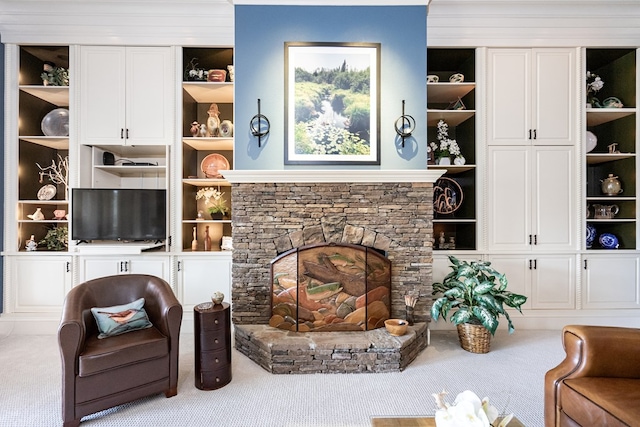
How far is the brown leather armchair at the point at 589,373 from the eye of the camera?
1452 millimetres

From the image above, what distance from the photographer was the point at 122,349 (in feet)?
6.46

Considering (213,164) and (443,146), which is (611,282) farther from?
(213,164)

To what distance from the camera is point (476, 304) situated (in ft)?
9.37

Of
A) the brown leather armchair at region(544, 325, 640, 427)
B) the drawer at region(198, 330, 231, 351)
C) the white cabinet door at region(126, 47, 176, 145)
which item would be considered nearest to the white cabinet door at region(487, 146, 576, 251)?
the brown leather armchair at region(544, 325, 640, 427)

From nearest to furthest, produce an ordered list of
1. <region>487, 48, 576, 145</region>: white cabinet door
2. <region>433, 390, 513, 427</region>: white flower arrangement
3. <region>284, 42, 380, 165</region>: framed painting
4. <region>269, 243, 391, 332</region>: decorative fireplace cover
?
<region>433, 390, 513, 427</region>: white flower arrangement → <region>269, 243, 391, 332</region>: decorative fireplace cover → <region>284, 42, 380, 165</region>: framed painting → <region>487, 48, 576, 145</region>: white cabinet door

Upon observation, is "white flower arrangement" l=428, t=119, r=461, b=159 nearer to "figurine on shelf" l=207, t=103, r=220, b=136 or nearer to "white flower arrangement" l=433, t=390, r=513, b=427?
"figurine on shelf" l=207, t=103, r=220, b=136

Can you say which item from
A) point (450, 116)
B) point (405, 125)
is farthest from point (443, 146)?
point (405, 125)

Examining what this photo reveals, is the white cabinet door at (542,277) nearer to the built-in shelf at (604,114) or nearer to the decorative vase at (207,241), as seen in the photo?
the built-in shelf at (604,114)

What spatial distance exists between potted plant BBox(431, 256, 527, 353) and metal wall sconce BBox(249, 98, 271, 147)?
2.21 meters

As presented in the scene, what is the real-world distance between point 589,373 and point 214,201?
3450mm

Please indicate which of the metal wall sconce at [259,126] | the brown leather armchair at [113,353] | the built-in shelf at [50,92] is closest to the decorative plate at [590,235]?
the metal wall sconce at [259,126]

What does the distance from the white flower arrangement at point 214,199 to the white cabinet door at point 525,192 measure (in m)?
2.97

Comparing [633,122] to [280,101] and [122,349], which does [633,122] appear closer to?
[280,101]

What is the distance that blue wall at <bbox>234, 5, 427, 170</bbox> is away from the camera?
9.60 feet
